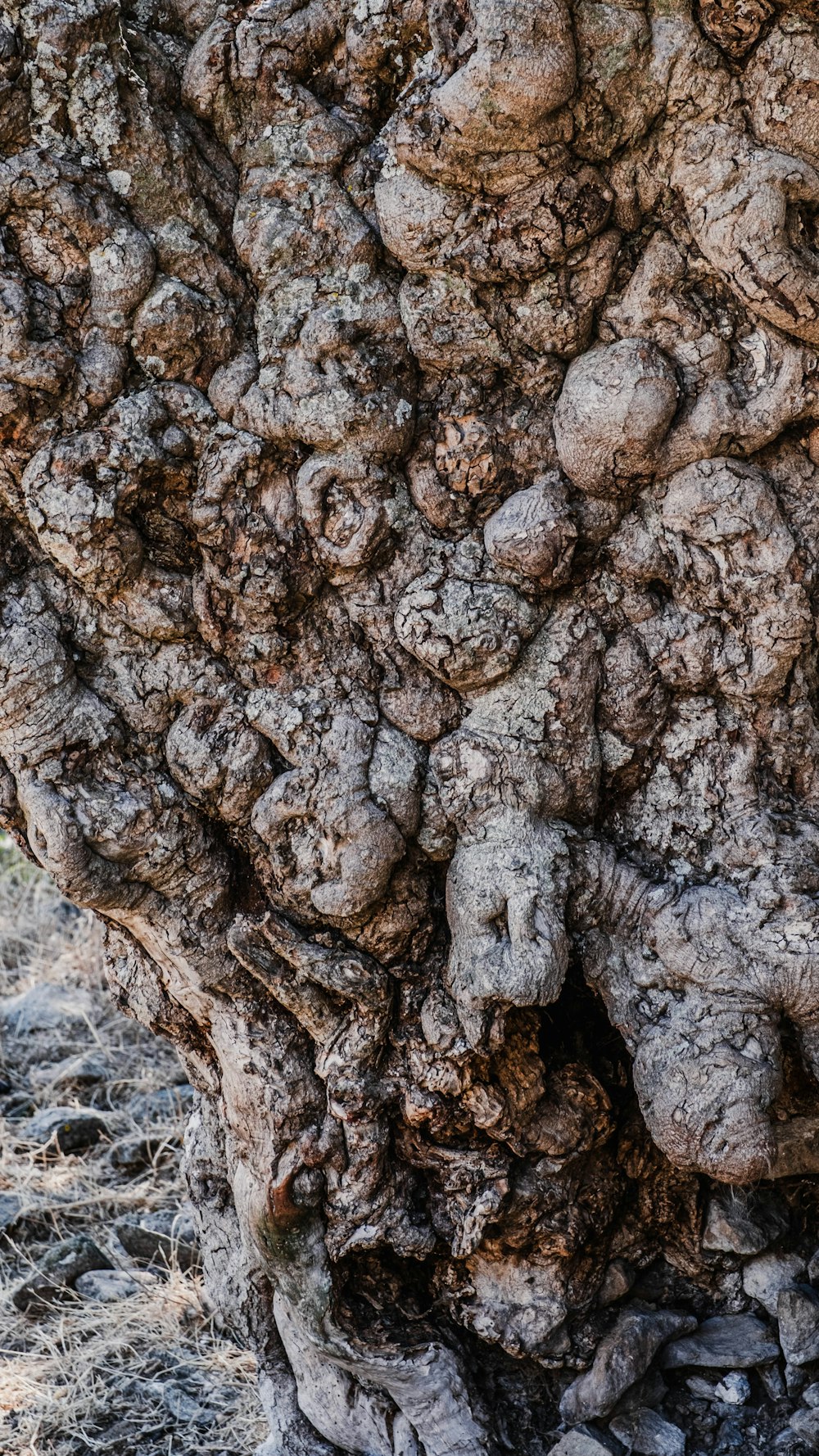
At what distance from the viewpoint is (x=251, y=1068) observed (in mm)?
2184

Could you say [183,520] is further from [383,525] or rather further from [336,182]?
[336,182]

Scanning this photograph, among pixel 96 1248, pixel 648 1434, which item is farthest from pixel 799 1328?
pixel 96 1248

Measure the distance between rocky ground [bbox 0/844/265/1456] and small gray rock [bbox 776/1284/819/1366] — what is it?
44.6 inches

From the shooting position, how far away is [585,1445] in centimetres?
213

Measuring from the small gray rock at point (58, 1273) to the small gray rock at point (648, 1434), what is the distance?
61.3 inches

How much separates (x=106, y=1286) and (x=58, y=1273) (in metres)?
Answer: 0.13

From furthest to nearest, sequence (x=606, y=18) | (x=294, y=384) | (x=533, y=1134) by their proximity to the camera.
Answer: (x=533, y=1134) → (x=294, y=384) → (x=606, y=18)

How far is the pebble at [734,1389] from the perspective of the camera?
2.21 m

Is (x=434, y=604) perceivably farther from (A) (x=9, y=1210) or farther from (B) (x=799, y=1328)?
(A) (x=9, y=1210)

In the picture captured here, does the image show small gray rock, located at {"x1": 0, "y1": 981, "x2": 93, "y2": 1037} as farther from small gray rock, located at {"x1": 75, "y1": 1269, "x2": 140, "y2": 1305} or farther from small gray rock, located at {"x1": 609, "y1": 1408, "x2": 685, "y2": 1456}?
small gray rock, located at {"x1": 609, "y1": 1408, "x2": 685, "y2": 1456}

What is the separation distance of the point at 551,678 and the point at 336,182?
34.0 inches

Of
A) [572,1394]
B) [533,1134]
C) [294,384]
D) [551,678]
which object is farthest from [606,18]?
[572,1394]

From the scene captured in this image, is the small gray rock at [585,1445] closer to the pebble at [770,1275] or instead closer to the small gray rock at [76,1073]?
the pebble at [770,1275]

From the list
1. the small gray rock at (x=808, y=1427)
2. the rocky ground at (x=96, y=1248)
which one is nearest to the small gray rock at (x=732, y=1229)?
the small gray rock at (x=808, y=1427)
